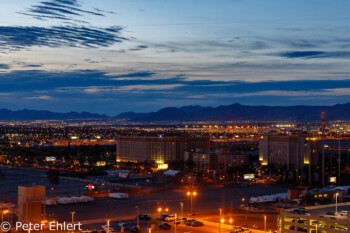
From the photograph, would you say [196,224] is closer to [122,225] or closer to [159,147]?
[122,225]

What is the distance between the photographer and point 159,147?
71062 millimetres

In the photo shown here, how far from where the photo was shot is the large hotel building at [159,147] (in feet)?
233

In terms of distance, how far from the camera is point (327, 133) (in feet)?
457

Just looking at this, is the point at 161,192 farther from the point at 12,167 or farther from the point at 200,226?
the point at 12,167

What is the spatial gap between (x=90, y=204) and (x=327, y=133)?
114540 millimetres

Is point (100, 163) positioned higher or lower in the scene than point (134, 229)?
lower

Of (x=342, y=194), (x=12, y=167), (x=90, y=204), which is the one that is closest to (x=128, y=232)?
(x=90, y=204)

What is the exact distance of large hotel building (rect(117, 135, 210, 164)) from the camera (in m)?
71.1

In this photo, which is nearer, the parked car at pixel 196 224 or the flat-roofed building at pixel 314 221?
the flat-roofed building at pixel 314 221

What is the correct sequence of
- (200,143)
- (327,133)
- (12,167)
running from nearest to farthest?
(12,167) < (200,143) < (327,133)

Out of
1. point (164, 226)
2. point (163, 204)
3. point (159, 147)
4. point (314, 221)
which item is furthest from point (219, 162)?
point (314, 221)

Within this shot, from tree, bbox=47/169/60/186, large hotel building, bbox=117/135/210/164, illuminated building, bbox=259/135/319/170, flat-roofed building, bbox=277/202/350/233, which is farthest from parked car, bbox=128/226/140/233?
large hotel building, bbox=117/135/210/164

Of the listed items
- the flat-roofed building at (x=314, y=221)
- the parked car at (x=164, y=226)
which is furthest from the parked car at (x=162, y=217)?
the flat-roofed building at (x=314, y=221)

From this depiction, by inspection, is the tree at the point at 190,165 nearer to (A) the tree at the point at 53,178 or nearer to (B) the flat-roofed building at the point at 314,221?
(A) the tree at the point at 53,178
